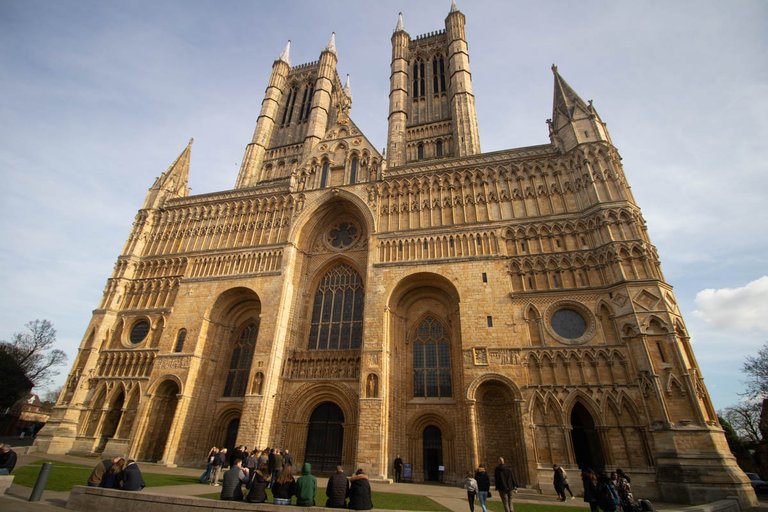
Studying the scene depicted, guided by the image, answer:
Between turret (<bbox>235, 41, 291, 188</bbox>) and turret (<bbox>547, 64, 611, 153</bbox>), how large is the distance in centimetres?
2637

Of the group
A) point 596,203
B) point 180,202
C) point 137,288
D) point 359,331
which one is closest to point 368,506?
point 359,331

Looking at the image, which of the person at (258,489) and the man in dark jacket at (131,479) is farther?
the man in dark jacket at (131,479)

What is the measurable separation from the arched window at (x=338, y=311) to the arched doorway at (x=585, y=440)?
11.5m

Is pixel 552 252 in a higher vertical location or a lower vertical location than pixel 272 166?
lower

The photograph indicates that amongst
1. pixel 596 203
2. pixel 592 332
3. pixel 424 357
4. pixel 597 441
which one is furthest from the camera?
pixel 424 357

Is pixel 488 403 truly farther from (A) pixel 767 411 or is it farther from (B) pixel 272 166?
(B) pixel 272 166

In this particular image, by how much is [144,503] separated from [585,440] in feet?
54.4

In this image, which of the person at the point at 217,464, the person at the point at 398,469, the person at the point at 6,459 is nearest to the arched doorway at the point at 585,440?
the person at the point at 398,469

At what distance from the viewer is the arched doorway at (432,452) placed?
18375mm

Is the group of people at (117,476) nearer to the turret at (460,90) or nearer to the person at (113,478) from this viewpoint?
the person at (113,478)

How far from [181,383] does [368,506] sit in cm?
1818

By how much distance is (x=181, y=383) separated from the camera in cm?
2138

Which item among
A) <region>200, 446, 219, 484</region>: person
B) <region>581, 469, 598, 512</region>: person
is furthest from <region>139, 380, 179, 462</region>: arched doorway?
<region>581, 469, 598, 512</region>: person

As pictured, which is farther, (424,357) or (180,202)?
(180,202)
